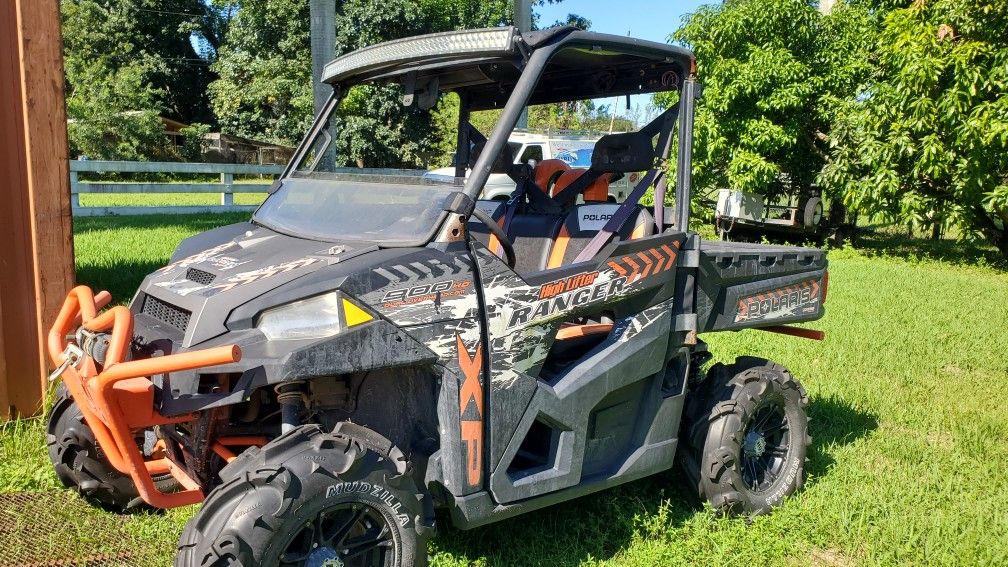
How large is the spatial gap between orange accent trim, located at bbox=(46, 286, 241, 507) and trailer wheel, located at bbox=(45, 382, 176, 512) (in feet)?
2.78

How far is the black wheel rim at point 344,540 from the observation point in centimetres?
283

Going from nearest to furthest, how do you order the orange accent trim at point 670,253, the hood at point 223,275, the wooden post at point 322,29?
the hood at point 223,275 → the orange accent trim at point 670,253 → the wooden post at point 322,29

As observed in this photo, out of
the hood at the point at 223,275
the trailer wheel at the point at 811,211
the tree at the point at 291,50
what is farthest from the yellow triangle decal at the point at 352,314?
the tree at the point at 291,50

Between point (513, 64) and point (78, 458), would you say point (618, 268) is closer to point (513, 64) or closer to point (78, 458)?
point (513, 64)

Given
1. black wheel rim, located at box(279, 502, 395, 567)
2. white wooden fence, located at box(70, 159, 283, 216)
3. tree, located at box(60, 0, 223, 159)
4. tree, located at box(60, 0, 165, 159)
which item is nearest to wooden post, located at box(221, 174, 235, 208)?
white wooden fence, located at box(70, 159, 283, 216)

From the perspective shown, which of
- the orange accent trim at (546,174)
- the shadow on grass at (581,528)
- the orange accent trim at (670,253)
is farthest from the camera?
the orange accent trim at (546,174)

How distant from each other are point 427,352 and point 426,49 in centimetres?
130

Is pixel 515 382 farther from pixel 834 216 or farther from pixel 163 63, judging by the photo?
pixel 163 63

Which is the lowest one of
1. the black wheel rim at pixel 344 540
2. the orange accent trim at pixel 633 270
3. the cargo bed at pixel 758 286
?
the black wheel rim at pixel 344 540

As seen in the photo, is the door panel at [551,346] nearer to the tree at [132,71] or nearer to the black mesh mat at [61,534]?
the black mesh mat at [61,534]

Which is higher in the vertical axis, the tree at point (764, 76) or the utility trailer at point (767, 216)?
the tree at point (764, 76)

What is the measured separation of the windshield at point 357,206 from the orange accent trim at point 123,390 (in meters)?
0.89

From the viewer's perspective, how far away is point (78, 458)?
12.5 ft

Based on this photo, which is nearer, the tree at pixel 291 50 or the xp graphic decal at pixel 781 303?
the xp graphic decal at pixel 781 303
